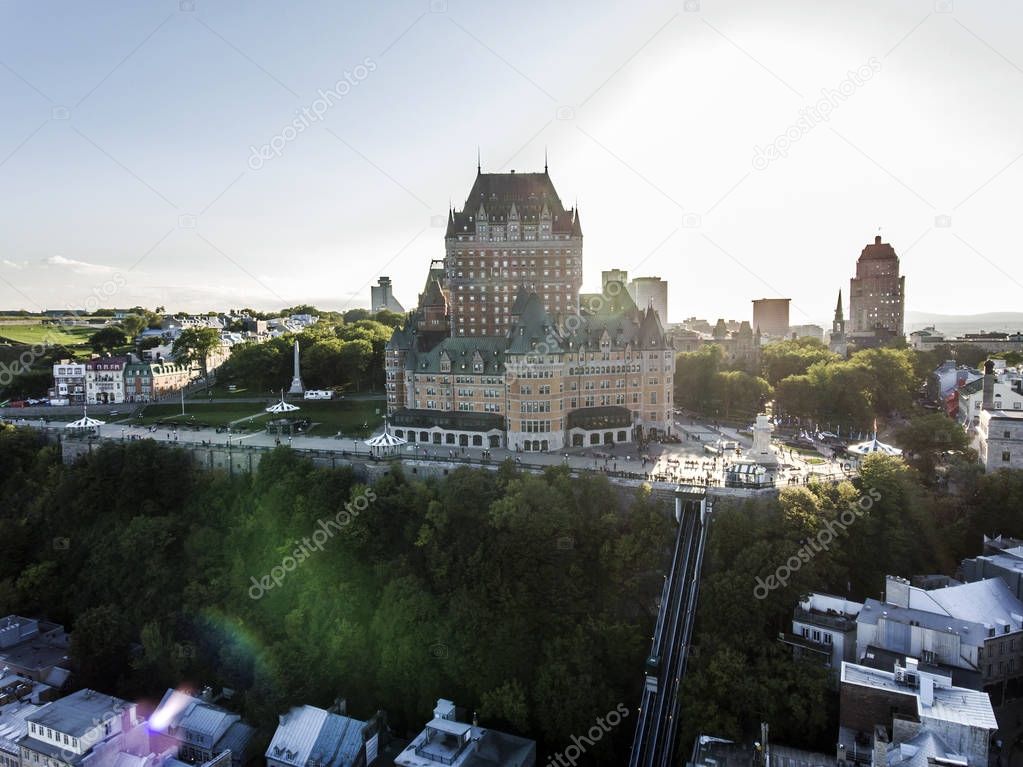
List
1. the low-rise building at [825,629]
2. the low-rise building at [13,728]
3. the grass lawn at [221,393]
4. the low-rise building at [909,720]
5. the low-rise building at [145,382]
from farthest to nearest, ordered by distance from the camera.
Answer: the low-rise building at [145,382], the grass lawn at [221,393], the low-rise building at [13,728], the low-rise building at [825,629], the low-rise building at [909,720]

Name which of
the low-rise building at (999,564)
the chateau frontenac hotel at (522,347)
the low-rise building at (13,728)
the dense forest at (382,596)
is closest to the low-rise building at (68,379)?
the dense forest at (382,596)

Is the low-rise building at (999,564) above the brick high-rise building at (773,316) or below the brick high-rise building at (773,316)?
below

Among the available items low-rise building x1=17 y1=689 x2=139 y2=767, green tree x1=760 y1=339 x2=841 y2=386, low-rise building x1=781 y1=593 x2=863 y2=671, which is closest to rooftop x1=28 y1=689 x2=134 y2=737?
low-rise building x1=17 y1=689 x2=139 y2=767

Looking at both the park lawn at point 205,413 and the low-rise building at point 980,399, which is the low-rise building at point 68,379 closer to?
the park lawn at point 205,413

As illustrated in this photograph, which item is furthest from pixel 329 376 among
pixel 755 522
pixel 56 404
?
pixel 755 522

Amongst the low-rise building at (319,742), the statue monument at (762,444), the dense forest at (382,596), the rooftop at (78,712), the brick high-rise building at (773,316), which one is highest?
the brick high-rise building at (773,316)

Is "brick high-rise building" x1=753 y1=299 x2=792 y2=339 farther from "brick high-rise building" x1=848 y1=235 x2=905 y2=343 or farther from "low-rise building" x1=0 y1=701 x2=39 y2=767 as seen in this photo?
"low-rise building" x1=0 y1=701 x2=39 y2=767

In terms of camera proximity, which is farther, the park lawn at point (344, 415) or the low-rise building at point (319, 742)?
the park lawn at point (344, 415)

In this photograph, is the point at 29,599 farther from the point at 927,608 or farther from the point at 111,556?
the point at 927,608
